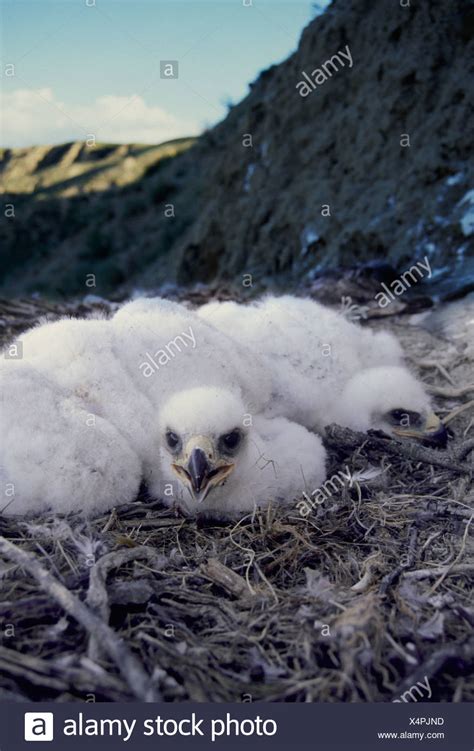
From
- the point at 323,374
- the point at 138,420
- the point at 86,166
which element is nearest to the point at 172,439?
the point at 138,420

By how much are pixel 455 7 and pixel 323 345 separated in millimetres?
3925

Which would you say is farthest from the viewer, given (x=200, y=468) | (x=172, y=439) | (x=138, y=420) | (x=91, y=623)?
(x=138, y=420)

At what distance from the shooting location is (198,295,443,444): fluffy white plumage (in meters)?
3.61

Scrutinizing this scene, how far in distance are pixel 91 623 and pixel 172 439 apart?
3.38 ft

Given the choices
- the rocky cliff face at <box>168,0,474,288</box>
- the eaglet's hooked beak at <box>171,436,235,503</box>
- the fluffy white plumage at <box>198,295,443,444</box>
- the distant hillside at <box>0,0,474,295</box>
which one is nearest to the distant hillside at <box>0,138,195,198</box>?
the distant hillside at <box>0,0,474,295</box>

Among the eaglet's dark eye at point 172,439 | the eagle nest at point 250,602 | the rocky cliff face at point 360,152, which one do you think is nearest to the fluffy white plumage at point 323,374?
the eagle nest at point 250,602

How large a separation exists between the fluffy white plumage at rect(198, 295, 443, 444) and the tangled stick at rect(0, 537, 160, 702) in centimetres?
169

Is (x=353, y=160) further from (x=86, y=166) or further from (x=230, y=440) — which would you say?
(x=86, y=166)

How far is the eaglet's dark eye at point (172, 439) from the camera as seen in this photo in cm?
283

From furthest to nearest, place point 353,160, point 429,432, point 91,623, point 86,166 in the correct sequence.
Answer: point 86,166 → point 353,160 → point 429,432 → point 91,623

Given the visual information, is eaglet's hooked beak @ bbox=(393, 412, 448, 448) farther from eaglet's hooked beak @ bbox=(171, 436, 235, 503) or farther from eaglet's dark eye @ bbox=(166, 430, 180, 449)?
eaglet's dark eye @ bbox=(166, 430, 180, 449)

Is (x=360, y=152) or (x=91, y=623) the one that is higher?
(x=360, y=152)

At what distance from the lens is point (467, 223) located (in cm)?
520

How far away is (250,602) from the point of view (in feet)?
7.29
